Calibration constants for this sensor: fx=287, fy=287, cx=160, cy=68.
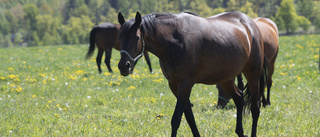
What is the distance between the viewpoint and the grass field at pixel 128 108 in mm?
4488

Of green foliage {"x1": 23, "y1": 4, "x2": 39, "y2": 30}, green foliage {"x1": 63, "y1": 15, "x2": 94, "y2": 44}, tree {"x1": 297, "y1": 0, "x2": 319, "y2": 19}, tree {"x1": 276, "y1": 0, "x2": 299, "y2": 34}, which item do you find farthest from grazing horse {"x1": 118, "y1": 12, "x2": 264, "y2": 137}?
green foliage {"x1": 23, "y1": 4, "x2": 39, "y2": 30}

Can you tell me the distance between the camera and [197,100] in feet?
21.3

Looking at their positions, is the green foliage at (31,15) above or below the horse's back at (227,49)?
below

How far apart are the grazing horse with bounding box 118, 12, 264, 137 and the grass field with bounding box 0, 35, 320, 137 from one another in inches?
44.8

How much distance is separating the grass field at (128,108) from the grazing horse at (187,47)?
1.14 metres

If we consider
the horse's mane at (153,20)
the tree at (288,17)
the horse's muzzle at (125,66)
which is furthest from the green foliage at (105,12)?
the horse's muzzle at (125,66)

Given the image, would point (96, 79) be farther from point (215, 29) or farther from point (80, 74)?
point (215, 29)

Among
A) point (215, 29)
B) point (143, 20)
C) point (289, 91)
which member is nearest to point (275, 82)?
point (289, 91)

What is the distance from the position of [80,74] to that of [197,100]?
4913 mm

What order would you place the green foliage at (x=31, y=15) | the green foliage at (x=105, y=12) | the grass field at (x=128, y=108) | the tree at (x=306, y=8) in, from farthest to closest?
the green foliage at (x=31, y=15) < the tree at (x=306, y=8) < the green foliage at (x=105, y=12) < the grass field at (x=128, y=108)

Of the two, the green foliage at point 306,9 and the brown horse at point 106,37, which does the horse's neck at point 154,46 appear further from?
the green foliage at point 306,9

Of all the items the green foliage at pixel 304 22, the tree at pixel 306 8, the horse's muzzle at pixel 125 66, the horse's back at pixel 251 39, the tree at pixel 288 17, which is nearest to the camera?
the horse's muzzle at pixel 125 66

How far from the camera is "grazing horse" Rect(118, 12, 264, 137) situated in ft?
10.5

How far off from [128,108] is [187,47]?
9.56ft
